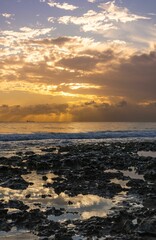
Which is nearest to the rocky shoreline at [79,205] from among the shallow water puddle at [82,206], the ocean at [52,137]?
the shallow water puddle at [82,206]

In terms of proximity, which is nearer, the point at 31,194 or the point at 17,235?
the point at 17,235

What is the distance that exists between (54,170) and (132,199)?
8433 mm

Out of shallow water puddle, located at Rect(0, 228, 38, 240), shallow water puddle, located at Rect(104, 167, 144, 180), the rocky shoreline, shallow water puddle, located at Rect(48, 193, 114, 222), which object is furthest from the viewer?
shallow water puddle, located at Rect(104, 167, 144, 180)

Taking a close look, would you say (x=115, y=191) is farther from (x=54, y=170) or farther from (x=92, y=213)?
(x=54, y=170)

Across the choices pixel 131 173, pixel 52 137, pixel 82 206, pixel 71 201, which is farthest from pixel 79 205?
pixel 52 137

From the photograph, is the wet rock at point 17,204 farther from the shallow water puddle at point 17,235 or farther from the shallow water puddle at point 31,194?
the shallow water puddle at point 17,235

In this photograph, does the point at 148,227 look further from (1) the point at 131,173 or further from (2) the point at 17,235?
(1) the point at 131,173

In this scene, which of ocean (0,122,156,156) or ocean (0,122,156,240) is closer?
ocean (0,122,156,240)

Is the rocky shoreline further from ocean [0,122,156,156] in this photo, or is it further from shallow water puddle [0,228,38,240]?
ocean [0,122,156,156]

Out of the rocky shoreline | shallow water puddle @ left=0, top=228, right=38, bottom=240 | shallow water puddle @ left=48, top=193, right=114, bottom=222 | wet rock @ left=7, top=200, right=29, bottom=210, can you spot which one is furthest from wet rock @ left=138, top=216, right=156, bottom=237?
wet rock @ left=7, top=200, right=29, bottom=210

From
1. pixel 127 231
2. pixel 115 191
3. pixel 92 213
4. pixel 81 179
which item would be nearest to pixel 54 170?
pixel 81 179

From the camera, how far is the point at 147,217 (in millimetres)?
9023

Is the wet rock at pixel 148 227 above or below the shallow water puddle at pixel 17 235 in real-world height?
above

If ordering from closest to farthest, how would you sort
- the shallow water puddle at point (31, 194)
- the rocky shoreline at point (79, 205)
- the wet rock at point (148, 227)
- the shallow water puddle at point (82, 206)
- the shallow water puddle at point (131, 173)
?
the wet rock at point (148, 227)
the rocky shoreline at point (79, 205)
the shallow water puddle at point (82, 206)
the shallow water puddle at point (31, 194)
the shallow water puddle at point (131, 173)
